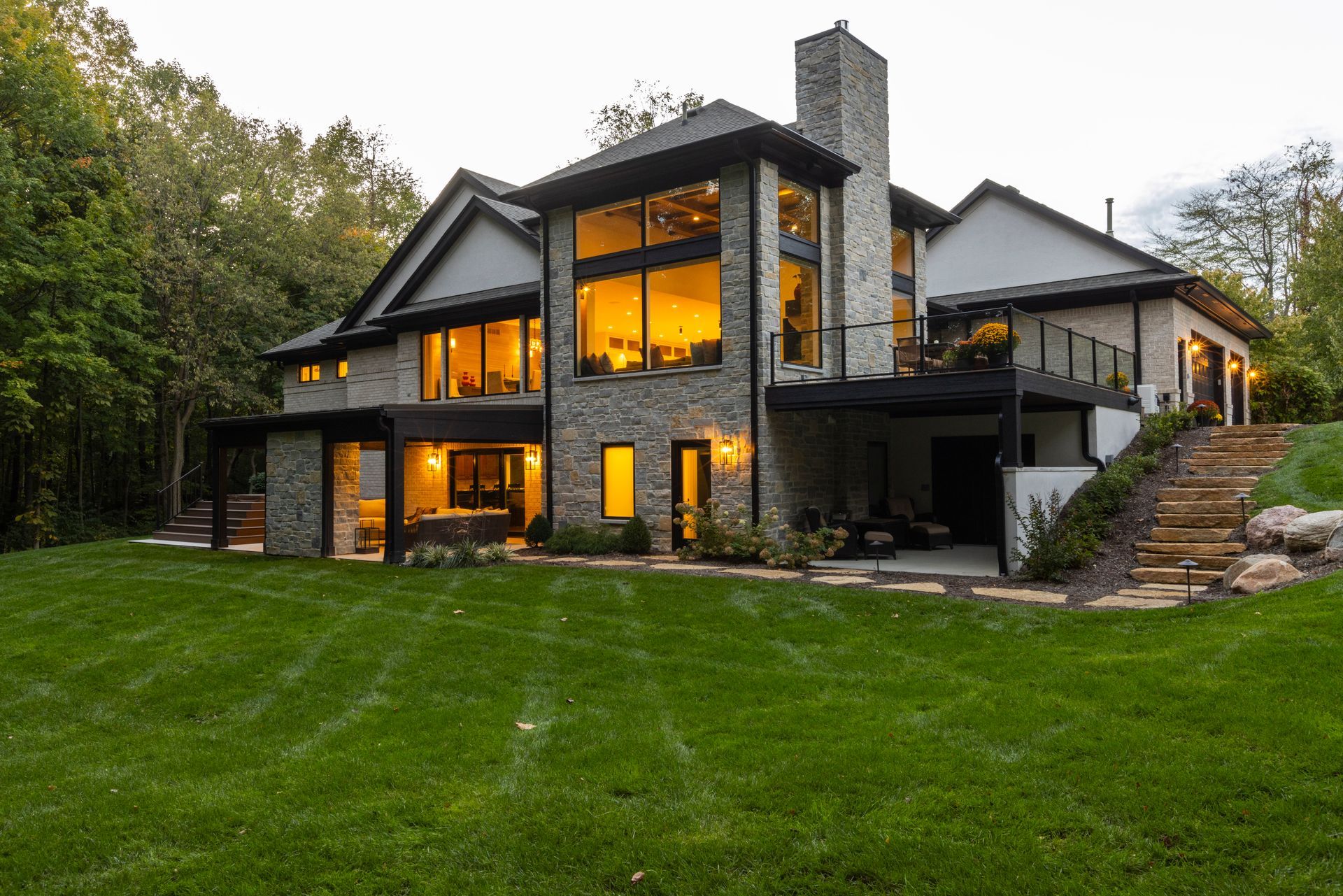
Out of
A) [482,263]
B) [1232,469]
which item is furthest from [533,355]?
[1232,469]

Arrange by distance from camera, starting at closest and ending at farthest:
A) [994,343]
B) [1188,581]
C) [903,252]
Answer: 1. [1188,581]
2. [994,343]
3. [903,252]

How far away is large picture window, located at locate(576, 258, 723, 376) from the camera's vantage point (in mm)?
14039

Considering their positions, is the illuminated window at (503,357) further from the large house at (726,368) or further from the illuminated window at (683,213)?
the illuminated window at (683,213)

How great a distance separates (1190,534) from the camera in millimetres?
11117

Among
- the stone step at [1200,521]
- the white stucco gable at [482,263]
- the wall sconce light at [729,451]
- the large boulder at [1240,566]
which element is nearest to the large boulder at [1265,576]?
the large boulder at [1240,566]

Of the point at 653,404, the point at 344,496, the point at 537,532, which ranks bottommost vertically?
the point at 537,532

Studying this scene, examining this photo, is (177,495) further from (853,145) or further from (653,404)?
(853,145)

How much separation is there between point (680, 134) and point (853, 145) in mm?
3478

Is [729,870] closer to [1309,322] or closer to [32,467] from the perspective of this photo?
[32,467]

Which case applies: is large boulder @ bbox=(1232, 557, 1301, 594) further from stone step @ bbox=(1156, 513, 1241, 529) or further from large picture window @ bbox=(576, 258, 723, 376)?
large picture window @ bbox=(576, 258, 723, 376)

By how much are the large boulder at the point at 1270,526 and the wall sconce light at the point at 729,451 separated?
24.0 feet

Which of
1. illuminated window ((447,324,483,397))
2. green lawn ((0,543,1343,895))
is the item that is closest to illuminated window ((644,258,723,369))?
illuminated window ((447,324,483,397))

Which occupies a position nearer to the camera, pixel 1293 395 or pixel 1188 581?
pixel 1188 581

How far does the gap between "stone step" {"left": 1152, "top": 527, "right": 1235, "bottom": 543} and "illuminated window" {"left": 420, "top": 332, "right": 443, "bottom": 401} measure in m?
15.7
